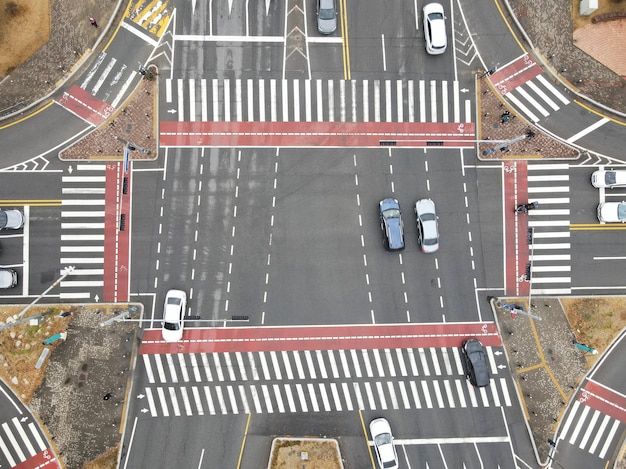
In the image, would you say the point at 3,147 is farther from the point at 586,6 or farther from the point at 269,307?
the point at 586,6

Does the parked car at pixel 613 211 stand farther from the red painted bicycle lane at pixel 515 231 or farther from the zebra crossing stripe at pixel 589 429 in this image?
the zebra crossing stripe at pixel 589 429

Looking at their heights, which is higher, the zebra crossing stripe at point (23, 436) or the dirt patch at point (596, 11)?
the dirt patch at point (596, 11)

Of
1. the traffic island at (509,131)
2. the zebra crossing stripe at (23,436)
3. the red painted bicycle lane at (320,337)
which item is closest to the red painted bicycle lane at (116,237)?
the red painted bicycle lane at (320,337)

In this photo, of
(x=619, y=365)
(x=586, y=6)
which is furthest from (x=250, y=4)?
(x=619, y=365)

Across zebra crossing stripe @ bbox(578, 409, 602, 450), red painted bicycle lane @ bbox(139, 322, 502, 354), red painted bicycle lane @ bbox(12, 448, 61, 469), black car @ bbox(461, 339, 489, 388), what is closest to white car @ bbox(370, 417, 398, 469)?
red painted bicycle lane @ bbox(139, 322, 502, 354)

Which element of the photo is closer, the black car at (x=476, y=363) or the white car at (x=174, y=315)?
the white car at (x=174, y=315)

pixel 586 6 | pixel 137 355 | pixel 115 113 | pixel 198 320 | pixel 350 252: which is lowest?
pixel 137 355
